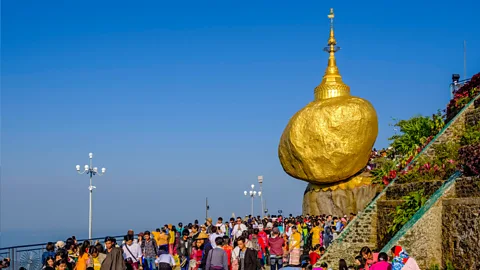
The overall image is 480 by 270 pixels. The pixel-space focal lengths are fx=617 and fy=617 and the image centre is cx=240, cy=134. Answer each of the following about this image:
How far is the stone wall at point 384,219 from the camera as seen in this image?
1688cm

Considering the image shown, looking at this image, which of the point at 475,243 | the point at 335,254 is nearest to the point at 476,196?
the point at 475,243

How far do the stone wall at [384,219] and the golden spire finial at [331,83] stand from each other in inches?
789

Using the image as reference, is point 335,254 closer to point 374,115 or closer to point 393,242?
point 393,242

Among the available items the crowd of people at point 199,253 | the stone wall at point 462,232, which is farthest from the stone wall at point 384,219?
the stone wall at point 462,232

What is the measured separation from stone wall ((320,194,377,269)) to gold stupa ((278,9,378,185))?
15.9 meters

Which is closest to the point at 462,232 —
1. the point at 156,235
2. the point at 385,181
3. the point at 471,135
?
the point at 471,135

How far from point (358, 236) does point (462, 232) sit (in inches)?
193

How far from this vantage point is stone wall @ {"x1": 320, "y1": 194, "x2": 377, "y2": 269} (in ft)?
57.7

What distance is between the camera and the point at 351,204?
3428 centimetres

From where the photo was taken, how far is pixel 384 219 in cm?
1733

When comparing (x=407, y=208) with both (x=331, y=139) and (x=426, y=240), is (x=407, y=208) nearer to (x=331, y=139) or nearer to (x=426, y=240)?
(x=426, y=240)

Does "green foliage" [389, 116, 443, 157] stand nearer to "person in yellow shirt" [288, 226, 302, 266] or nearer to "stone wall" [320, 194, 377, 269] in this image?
"stone wall" [320, 194, 377, 269]

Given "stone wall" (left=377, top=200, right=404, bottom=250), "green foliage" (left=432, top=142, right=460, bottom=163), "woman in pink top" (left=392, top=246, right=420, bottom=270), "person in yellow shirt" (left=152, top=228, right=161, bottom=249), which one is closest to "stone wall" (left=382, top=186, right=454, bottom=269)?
"stone wall" (left=377, top=200, right=404, bottom=250)

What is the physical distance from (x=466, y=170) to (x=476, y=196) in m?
1.21
